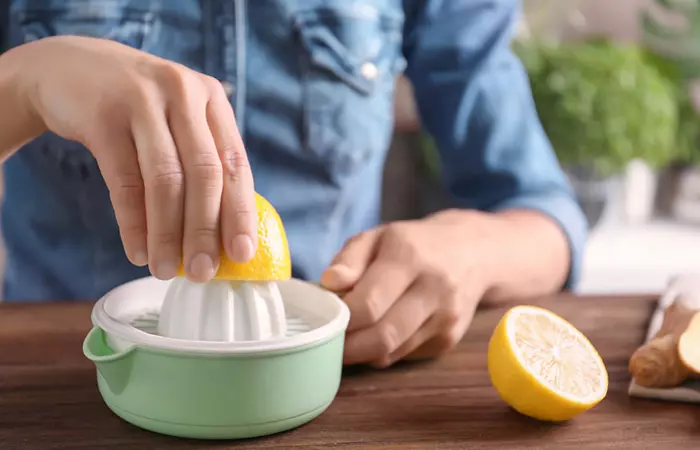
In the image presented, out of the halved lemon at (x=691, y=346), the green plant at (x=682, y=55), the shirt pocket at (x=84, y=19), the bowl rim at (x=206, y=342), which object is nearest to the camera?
the bowl rim at (x=206, y=342)

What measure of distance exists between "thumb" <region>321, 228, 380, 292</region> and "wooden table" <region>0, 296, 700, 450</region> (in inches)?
2.6

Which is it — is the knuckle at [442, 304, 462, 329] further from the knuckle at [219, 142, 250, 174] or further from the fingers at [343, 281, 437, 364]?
the knuckle at [219, 142, 250, 174]

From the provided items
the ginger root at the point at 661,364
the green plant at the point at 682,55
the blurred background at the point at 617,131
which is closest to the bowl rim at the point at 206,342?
the ginger root at the point at 661,364

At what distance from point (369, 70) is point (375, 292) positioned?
39 centimetres

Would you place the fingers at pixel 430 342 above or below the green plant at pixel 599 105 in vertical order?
above

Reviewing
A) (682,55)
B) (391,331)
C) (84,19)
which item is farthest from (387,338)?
(682,55)

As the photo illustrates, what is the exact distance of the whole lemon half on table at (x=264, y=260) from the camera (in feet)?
1.63

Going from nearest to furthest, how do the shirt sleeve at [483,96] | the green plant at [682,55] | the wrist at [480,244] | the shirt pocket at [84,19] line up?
1. the wrist at [480,244]
2. the shirt pocket at [84,19]
3. the shirt sleeve at [483,96]
4. the green plant at [682,55]

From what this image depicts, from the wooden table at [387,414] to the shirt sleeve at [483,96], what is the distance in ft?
1.05

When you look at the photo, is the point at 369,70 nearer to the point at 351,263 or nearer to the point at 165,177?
the point at 351,263

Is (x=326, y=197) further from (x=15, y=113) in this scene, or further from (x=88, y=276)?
(x=15, y=113)

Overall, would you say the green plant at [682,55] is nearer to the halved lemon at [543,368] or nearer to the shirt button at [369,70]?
the shirt button at [369,70]

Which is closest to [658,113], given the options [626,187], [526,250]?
[626,187]

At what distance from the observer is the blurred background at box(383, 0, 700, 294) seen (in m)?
1.44
